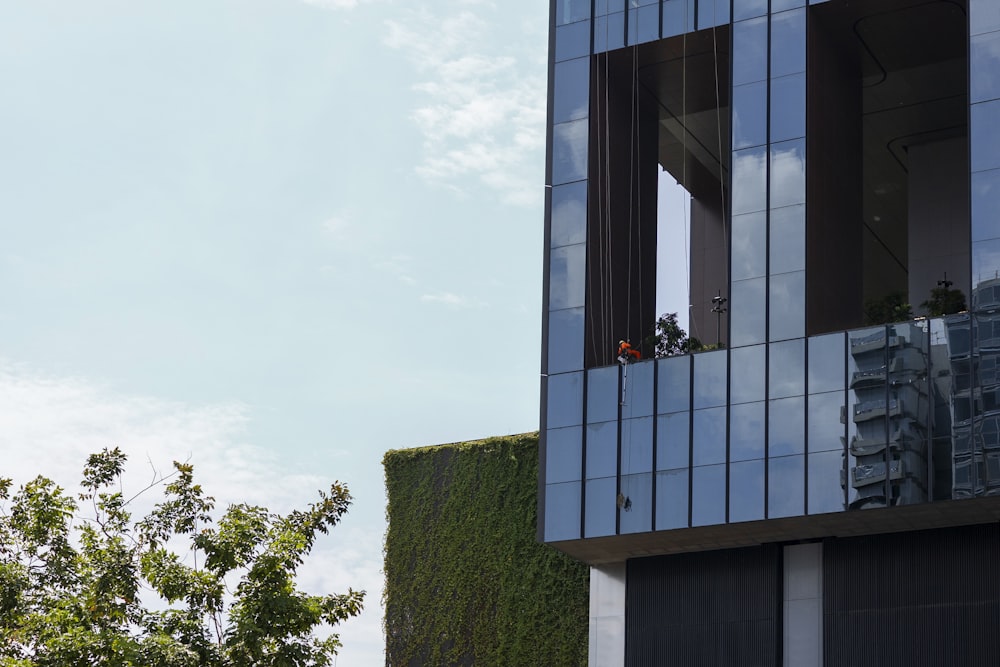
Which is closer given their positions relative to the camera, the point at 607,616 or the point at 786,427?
the point at 786,427

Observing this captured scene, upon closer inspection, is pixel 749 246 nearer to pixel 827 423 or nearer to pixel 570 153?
pixel 827 423

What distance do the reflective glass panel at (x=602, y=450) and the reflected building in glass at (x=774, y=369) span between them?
0.05 meters

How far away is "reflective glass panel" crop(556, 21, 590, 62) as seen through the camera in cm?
4312

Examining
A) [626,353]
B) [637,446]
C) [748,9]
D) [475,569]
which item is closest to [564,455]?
[637,446]

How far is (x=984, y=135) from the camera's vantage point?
120 feet

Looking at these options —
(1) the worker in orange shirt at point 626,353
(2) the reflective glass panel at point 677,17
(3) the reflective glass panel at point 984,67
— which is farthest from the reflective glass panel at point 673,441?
(2) the reflective glass panel at point 677,17

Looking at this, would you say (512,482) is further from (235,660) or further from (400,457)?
(235,660)

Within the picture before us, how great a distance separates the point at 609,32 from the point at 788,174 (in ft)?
22.3

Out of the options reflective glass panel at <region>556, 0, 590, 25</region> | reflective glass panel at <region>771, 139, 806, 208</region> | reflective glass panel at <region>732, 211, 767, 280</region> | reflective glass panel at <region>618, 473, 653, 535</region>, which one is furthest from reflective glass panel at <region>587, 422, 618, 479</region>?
reflective glass panel at <region>556, 0, 590, 25</region>

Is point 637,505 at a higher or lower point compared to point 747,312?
lower

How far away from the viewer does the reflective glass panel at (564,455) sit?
131 feet

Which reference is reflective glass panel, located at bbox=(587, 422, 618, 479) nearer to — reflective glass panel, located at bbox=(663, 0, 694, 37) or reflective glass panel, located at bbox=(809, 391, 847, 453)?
Answer: reflective glass panel, located at bbox=(809, 391, 847, 453)

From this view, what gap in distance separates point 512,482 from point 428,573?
383cm

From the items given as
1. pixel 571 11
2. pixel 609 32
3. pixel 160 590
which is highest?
pixel 571 11
